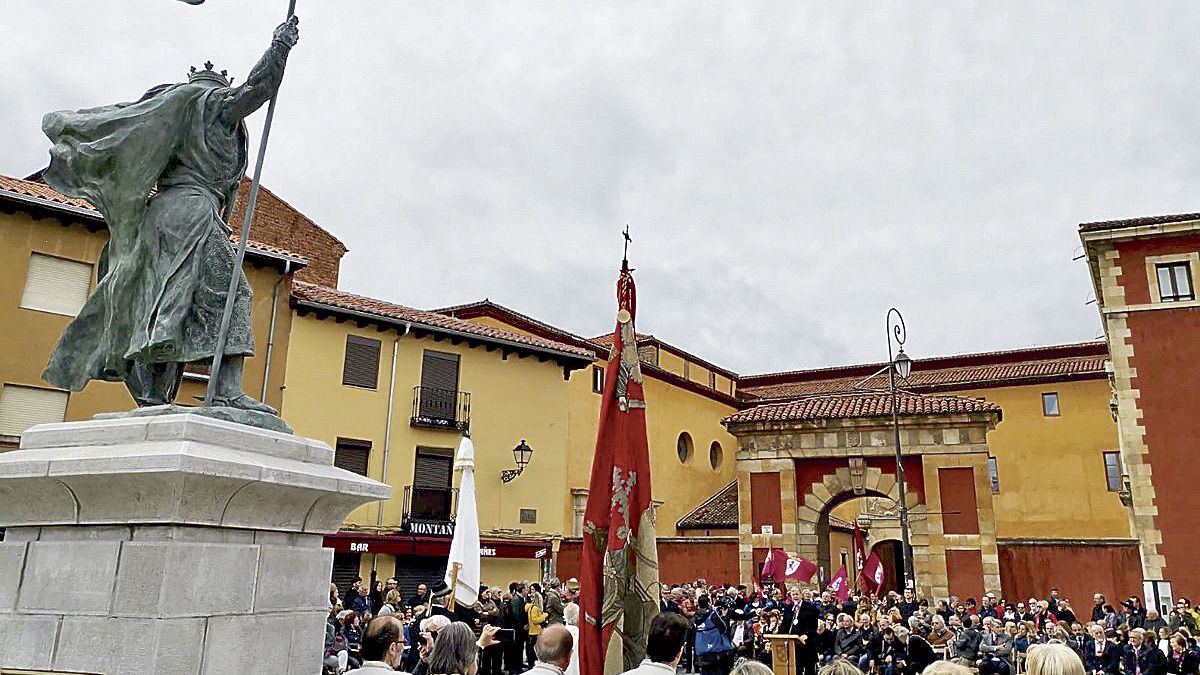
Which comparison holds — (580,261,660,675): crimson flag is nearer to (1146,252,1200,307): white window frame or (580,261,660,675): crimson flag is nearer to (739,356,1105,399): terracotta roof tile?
(1146,252,1200,307): white window frame

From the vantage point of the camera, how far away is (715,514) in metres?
27.2

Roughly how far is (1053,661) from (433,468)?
1788cm

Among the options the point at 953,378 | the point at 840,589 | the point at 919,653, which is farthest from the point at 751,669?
the point at 953,378

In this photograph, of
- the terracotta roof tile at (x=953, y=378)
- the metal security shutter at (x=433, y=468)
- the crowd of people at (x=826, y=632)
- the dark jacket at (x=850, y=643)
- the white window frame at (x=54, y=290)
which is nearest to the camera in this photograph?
the crowd of people at (x=826, y=632)

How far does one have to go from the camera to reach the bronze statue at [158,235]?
Answer: 3.30 meters

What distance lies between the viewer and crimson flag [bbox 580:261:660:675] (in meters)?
5.23

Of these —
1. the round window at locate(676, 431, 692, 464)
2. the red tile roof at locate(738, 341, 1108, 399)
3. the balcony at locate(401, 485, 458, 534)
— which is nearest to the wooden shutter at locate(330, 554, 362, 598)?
the balcony at locate(401, 485, 458, 534)

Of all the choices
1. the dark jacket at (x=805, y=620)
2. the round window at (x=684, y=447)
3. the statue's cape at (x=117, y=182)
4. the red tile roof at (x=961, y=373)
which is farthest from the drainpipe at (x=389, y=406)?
the red tile roof at (x=961, y=373)

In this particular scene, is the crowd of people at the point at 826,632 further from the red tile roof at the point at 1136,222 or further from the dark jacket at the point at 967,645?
the red tile roof at the point at 1136,222

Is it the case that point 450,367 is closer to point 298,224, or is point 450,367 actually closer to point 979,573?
point 298,224

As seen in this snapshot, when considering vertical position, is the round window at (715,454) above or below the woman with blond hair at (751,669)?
above

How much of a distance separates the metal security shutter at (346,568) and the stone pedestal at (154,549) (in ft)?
51.3

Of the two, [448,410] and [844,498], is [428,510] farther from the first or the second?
[844,498]

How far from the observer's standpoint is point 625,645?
17.3 feet
